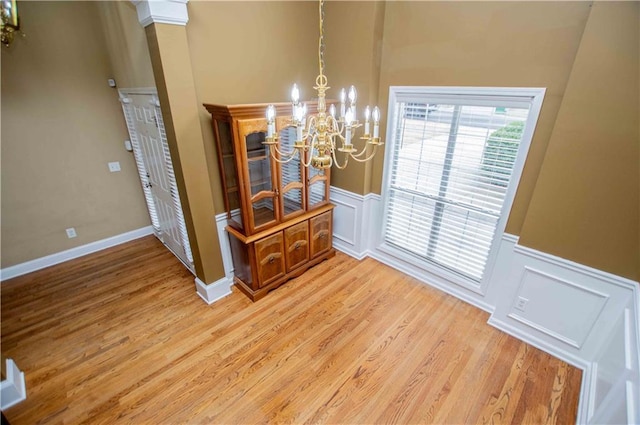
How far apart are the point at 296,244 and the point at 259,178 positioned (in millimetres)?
821

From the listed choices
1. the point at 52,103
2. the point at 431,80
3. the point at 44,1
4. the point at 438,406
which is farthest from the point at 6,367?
the point at 431,80

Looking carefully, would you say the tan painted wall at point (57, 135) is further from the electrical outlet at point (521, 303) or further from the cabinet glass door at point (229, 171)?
the electrical outlet at point (521, 303)

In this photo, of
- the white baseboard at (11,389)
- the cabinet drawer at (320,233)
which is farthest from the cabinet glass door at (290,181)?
the white baseboard at (11,389)

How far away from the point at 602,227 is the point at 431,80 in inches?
63.1

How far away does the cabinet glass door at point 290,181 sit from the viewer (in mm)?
2605

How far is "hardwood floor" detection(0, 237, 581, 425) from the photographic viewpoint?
6.00ft

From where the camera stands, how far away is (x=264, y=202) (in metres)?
2.65

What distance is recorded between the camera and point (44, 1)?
8.96 feet

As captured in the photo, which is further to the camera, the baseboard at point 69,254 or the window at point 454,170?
the baseboard at point 69,254

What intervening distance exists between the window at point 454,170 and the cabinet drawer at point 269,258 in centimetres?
127

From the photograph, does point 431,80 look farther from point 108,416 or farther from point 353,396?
point 108,416

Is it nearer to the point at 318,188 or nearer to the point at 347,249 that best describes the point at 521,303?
the point at 347,249

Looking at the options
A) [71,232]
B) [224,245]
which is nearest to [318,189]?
[224,245]

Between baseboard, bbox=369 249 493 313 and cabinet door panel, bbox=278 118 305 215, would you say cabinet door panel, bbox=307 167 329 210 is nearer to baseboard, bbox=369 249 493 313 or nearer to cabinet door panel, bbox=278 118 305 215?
cabinet door panel, bbox=278 118 305 215
